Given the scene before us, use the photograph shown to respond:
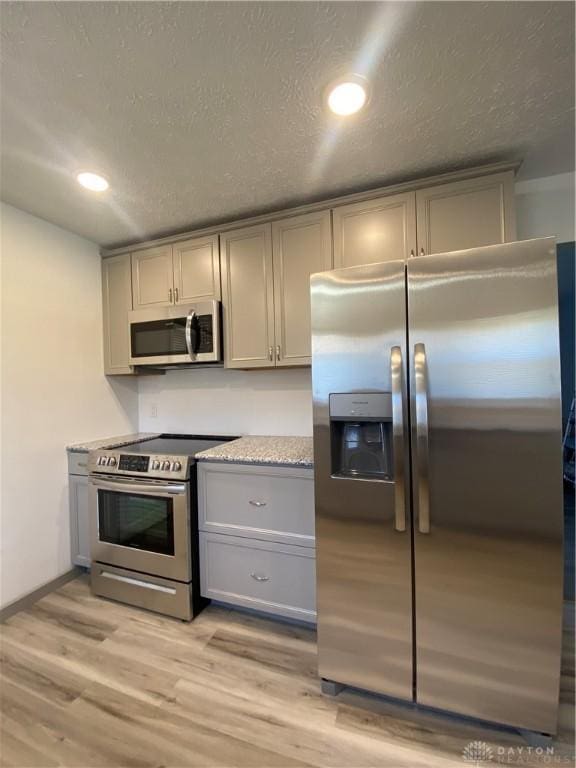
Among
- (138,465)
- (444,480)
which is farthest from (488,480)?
(138,465)

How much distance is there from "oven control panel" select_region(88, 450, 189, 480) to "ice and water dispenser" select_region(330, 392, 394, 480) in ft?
3.27

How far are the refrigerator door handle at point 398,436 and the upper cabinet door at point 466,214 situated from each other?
3.09 feet

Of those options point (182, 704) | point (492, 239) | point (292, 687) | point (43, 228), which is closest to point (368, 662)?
point (292, 687)

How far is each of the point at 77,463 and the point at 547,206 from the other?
3.50 metres

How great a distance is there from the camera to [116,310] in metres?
2.64

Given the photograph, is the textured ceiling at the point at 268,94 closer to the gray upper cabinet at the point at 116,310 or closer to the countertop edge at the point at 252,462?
the gray upper cabinet at the point at 116,310

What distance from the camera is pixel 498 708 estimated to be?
123 centimetres

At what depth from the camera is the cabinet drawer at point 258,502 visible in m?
1.79

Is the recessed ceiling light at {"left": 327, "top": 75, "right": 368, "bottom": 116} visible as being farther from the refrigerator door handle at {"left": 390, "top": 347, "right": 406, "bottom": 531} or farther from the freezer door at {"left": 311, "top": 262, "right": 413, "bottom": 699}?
the refrigerator door handle at {"left": 390, "top": 347, "right": 406, "bottom": 531}

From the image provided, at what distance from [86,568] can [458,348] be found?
2.91m

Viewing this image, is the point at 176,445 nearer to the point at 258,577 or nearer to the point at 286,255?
the point at 258,577

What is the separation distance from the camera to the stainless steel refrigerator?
1.16 m

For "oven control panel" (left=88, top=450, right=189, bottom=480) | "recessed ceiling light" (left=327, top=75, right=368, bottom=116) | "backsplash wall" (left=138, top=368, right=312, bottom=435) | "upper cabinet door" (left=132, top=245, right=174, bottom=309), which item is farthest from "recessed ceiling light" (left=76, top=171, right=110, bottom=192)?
"oven control panel" (left=88, top=450, right=189, bottom=480)

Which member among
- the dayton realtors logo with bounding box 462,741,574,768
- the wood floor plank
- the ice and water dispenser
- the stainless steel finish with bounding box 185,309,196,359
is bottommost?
the dayton realtors logo with bounding box 462,741,574,768
